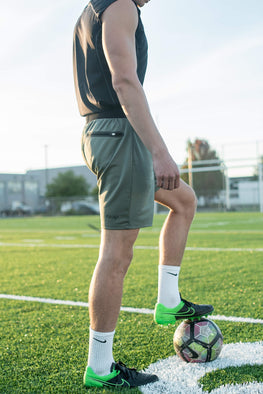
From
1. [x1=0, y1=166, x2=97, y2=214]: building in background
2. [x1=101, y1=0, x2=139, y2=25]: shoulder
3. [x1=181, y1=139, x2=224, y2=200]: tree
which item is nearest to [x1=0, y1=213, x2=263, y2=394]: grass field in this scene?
[x1=101, y1=0, x2=139, y2=25]: shoulder

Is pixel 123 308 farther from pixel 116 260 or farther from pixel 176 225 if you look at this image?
pixel 116 260

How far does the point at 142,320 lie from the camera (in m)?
3.12

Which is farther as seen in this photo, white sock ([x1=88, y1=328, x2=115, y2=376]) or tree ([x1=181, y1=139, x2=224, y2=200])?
tree ([x1=181, y1=139, x2=224, y2=200])

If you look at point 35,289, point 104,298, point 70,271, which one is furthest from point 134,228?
point 70,271

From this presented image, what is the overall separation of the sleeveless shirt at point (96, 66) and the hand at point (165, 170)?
345 mm

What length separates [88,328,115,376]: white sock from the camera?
2.00 meters

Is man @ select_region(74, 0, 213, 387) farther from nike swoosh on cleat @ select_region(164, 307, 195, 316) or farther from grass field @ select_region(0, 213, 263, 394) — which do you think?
nike swoosh on cleat @ select_region(164, 307, 195, 316)

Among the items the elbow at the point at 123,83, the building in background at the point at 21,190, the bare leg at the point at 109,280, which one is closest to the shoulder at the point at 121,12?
the elbow at the point at 123,83

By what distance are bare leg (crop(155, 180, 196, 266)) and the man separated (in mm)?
434

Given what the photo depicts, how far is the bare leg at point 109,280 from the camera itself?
199 cm

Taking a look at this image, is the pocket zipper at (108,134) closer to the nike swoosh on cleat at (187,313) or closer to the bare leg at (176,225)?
the bare leg at (176,225)

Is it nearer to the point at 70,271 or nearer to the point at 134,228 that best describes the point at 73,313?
the point at 134,228

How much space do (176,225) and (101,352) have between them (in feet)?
2.77

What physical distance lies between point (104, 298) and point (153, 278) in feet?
9.47
